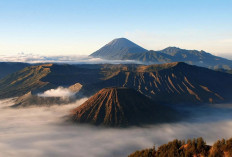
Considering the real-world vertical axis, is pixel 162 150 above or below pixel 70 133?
above

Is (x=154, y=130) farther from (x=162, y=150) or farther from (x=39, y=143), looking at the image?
(x=162, y=150)

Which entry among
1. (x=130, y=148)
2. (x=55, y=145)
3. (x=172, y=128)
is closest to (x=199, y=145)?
(x=130, y=148)

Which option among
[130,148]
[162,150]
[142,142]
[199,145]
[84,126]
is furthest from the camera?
[84,126]

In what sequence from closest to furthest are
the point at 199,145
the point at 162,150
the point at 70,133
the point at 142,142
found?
the point at 199,145
the point at 162,150
the point at 142,142
the point at 70,133

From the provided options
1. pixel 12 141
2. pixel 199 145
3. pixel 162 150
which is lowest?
pixel 12 141

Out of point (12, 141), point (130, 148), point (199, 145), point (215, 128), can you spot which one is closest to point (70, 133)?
point (12, 141)

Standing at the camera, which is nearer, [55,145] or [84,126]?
[55,145]

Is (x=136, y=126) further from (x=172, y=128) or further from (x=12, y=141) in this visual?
(x=12, y=141)
